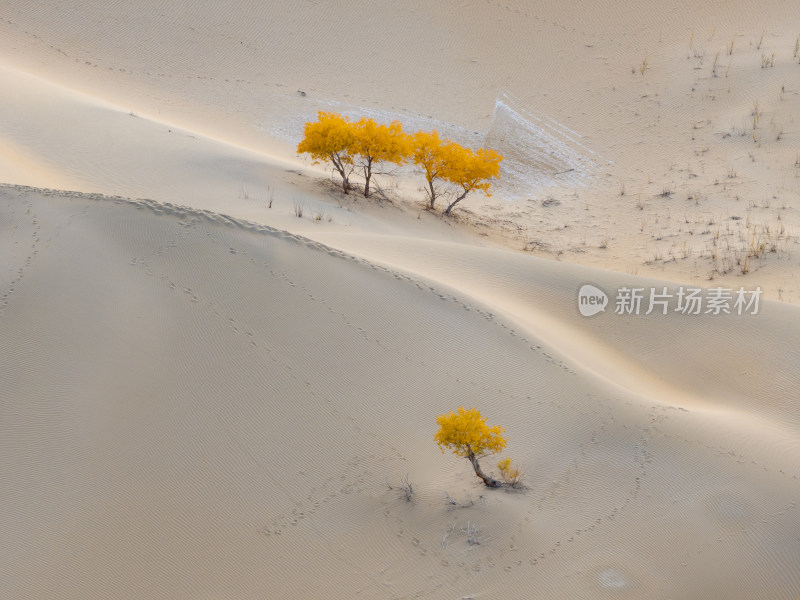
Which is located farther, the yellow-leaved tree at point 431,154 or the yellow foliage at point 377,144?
the yellow-leaved tree at point 431,154

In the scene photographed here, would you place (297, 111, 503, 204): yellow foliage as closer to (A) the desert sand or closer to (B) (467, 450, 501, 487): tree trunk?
(A) the desert sand

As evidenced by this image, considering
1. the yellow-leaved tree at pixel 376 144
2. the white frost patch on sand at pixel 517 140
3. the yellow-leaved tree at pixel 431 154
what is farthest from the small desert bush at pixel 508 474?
the white frost patch on sand at pixel 517 140

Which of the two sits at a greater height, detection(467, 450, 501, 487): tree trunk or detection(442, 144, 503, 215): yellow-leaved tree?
detection(442, 144, 503, 215): yellow-leaved tree

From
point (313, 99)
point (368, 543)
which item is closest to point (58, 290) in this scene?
point (368, 543)

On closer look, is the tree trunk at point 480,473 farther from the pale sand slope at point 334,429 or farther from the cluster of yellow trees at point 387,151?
the cluster of yellow trees at point 387,151

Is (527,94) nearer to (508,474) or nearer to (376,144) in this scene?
(376,144)

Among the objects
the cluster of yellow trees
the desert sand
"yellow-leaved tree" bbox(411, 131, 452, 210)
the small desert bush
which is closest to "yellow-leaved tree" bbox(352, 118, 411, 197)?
the cluster of yellow trees
